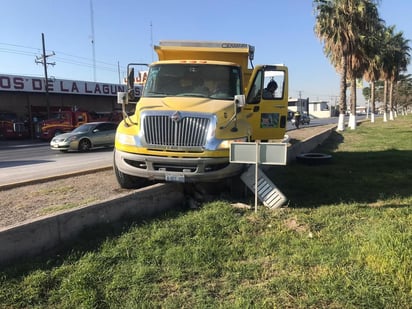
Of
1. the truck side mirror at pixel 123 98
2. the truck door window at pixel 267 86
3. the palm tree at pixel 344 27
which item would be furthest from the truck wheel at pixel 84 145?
the palm tree at pixel 344 27

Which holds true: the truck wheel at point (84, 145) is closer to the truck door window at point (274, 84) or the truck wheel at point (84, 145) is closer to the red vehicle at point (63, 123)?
the red vehicle at point (63, 123)

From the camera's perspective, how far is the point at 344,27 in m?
28.6

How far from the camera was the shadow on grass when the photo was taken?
7.51m

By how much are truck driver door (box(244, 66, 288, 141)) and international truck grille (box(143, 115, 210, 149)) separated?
69.8 inches

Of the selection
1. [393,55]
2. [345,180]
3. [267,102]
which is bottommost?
[345,180]

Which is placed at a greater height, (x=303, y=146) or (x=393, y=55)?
(x=393, y=55)

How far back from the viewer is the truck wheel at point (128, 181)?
756 cm

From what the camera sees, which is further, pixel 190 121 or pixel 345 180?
pixel 345 180

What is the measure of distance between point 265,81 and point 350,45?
2270 centimetres

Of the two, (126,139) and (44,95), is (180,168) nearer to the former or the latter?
(126,139)

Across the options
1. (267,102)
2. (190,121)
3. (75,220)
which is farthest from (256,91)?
(75,220)

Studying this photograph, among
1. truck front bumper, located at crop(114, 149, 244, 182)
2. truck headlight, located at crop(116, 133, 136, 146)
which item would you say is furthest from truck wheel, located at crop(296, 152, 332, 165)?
truck headlight, located at crop(116, 133, 136, 146)

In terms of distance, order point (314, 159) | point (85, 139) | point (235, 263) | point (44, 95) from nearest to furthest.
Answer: point (235, 263), point (314, 159), point (85, 139), point (44, 95)

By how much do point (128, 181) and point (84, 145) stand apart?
13.1 metres
